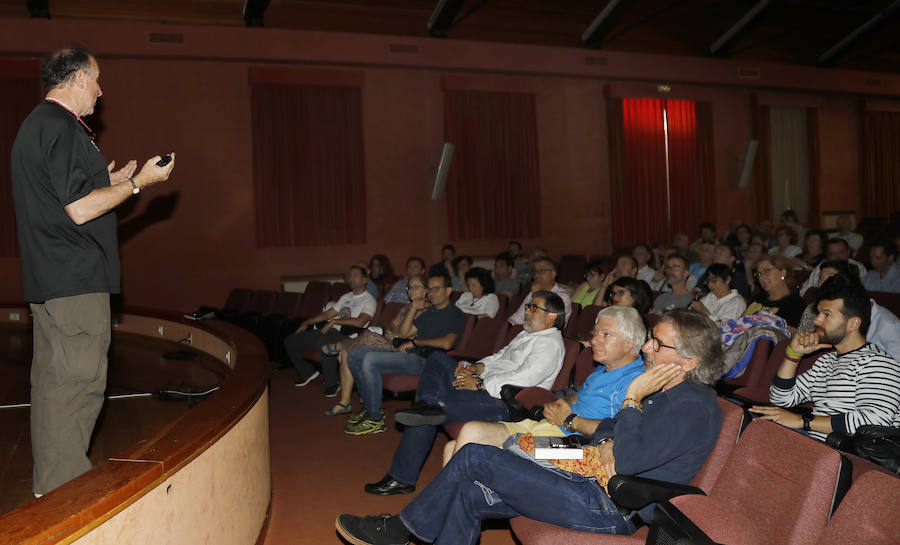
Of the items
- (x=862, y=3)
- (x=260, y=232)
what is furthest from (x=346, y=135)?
(x=862, y=3)

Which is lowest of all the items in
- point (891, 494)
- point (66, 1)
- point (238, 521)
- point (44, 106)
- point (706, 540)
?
point (238, 521)

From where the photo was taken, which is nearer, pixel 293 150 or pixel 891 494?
pixel 891 494

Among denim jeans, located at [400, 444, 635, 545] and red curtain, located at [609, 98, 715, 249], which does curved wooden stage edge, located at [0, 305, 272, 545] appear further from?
red curtain, located at [609, 98, 715, 249]

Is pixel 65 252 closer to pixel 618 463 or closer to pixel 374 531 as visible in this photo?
pixel 374 531

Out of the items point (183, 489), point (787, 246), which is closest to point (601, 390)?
point (183, 489)

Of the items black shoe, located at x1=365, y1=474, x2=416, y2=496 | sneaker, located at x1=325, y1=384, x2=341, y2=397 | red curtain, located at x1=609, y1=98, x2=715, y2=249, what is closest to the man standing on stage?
black shoe, located at x1=365, y1=474, x2=416, y2=496

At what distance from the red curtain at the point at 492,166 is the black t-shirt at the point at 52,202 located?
8.03 m

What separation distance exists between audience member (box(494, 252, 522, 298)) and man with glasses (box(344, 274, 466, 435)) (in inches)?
106

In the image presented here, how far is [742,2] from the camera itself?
35.2 ft

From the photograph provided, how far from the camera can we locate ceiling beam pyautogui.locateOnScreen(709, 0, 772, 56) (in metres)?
10.3

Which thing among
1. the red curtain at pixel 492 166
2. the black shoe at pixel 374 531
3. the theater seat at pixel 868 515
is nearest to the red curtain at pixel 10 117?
the red curtain at pixel 492 166

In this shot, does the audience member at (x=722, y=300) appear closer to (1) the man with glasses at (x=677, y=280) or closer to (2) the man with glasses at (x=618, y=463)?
(1) the man with glasses at (x=677, y=280)

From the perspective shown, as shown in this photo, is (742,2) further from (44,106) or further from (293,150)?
(44,106)

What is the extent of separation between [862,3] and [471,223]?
23.2 feet
